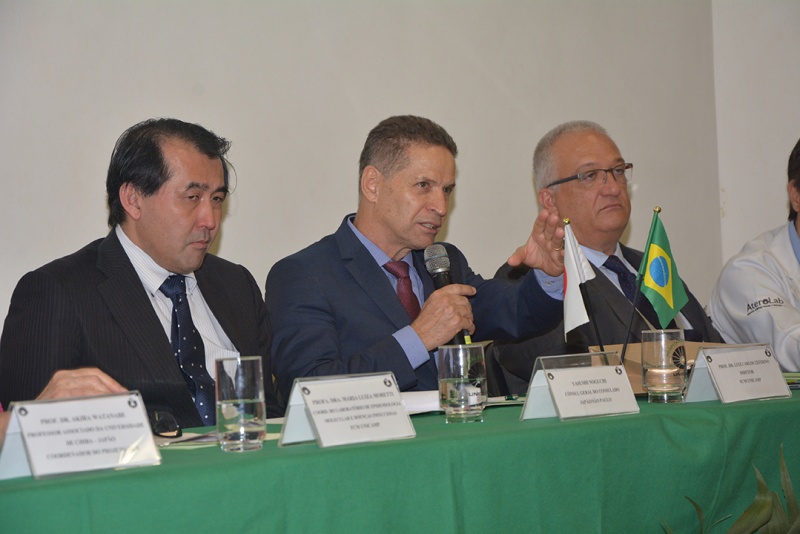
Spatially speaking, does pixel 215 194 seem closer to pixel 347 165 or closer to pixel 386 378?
pixel 347 165

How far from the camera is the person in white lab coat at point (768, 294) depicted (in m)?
2.90

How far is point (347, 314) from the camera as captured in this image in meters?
2.57

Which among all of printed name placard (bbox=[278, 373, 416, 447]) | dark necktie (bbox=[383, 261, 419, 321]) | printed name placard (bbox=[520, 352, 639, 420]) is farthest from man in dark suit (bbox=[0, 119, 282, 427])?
printed name placard (bbox=[520, 352, 639, 420])

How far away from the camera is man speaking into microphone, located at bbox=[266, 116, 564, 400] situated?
2367 mm

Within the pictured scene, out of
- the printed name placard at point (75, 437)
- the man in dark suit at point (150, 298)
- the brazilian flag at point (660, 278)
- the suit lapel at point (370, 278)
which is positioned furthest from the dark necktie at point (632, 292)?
the printed name placard at point (75, 437)

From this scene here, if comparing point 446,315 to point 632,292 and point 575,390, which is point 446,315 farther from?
point 632,292

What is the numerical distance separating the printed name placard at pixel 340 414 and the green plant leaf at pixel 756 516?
637 millimetres

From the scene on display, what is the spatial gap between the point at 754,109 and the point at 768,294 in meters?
1.84

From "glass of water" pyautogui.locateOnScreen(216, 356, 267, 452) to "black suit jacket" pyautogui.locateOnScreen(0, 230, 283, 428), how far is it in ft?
2.70

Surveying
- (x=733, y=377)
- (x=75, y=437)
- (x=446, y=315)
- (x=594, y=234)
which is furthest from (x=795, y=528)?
(x=594, y=234)

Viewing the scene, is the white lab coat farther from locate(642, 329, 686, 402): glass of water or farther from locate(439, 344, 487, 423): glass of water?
locate(439, 344, 487, 423): glass of water

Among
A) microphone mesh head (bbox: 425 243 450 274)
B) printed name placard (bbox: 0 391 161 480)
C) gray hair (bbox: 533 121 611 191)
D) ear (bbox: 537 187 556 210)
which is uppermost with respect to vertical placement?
gray hair (bbox: 533 121 611 191)

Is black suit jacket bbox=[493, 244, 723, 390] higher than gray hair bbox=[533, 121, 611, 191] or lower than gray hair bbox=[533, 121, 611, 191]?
lower

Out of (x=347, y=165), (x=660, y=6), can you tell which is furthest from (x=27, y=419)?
(x=660, y=6)
